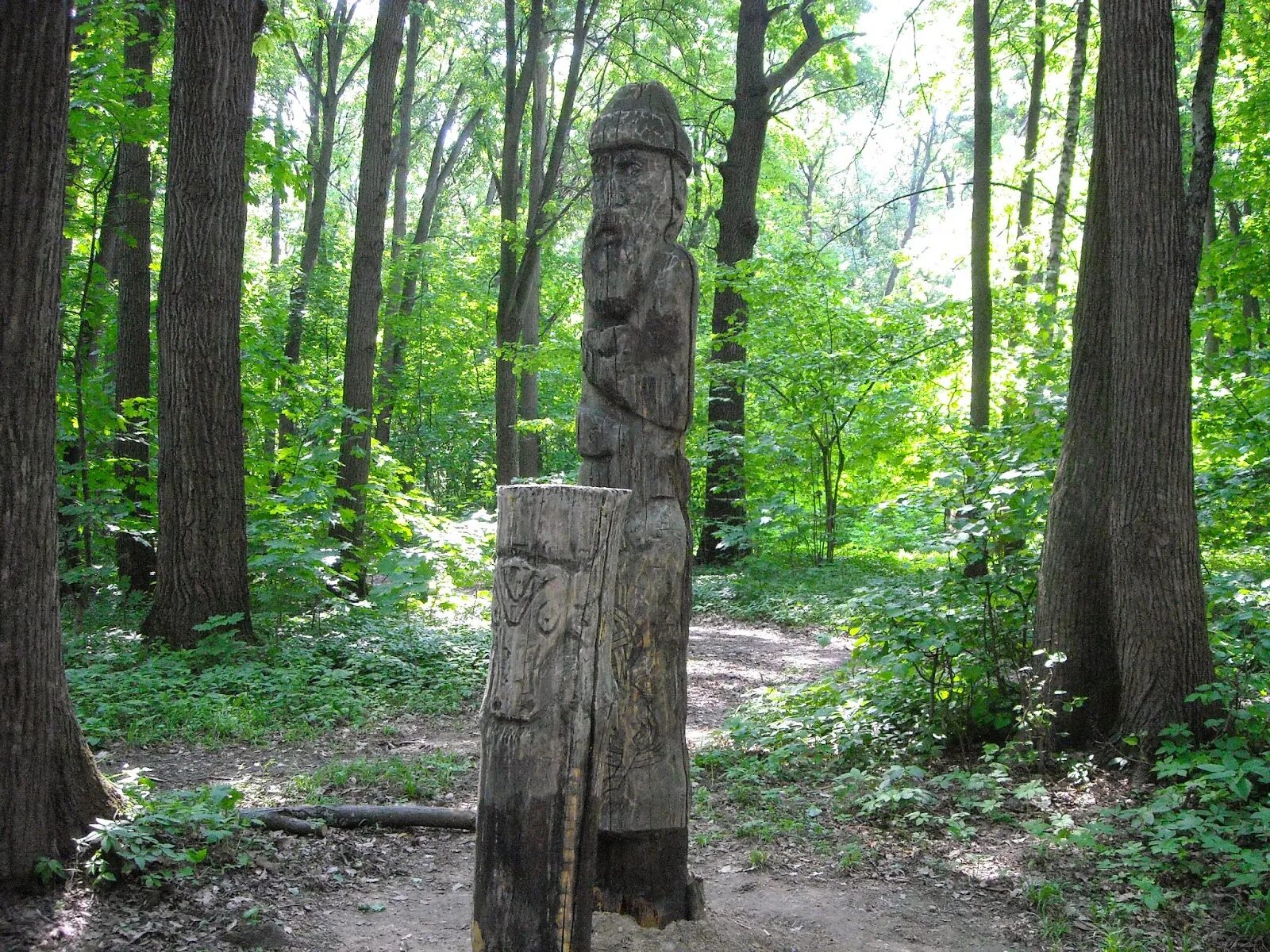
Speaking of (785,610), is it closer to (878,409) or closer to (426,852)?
(878,409)

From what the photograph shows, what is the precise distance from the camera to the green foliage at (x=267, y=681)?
670 centimetres

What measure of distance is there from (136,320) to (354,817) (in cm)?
883

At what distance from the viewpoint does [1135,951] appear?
3.75 metres

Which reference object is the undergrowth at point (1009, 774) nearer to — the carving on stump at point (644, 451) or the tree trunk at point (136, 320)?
the carving on stump at point (644, 451)

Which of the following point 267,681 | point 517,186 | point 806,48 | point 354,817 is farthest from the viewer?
point 806,48

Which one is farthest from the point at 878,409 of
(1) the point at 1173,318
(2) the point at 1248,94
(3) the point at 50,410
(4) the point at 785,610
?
(3) the point at 50,410

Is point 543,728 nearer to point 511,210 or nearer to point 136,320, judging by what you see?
point 136,320

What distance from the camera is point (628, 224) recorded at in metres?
4.21

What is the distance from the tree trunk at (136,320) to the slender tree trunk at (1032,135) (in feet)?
37.1

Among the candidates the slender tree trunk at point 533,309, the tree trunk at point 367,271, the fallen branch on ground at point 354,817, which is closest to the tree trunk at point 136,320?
the tree trunk at point 367,271

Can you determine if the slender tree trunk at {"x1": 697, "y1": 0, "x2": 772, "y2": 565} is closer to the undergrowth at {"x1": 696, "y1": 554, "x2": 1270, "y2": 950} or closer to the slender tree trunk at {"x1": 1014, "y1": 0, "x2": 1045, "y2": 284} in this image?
the slender tree trunk at {"x1": 1014, "y1": 0, "x2": 1045, "y2": 284}

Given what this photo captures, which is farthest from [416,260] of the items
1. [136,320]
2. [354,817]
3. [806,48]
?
[354,817]

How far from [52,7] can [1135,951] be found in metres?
5.76

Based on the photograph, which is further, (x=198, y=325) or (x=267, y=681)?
(x=198, y=325)
